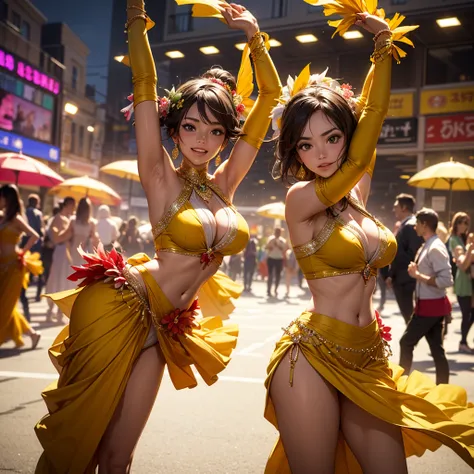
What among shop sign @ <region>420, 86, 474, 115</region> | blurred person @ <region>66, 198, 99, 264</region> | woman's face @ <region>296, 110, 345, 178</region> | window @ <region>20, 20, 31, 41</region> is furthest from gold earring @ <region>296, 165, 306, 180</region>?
window @ <region>20, 20, 31, 41</region>

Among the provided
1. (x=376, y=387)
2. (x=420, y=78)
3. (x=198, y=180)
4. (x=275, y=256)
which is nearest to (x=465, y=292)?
(x=198, y=180)

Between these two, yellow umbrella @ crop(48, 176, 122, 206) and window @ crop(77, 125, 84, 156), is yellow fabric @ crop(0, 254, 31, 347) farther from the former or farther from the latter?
window @ crop(77, 125, 84, 156)

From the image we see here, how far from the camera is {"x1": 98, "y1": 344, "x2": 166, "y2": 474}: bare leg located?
2818 millimetres

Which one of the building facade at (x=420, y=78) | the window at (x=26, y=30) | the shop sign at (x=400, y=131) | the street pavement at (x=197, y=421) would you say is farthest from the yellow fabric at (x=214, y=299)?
the window at (x=26, y=30)

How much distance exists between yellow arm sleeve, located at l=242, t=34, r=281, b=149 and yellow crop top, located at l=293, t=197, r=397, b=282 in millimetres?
874

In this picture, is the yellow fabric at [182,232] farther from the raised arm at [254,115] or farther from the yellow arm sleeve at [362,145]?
the yellow arm sleeve at [362,145]

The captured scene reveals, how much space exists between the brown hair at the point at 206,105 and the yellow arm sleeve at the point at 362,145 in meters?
0.74

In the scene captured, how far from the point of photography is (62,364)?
117 inches

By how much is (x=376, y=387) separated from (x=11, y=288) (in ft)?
A: 19.9

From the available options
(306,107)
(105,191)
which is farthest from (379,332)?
(105,191)

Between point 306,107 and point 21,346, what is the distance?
20.8ft

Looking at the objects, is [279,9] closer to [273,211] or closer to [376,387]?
[376,387]

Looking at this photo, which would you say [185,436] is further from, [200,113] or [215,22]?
[215,22]

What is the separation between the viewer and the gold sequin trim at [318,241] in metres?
2.69
